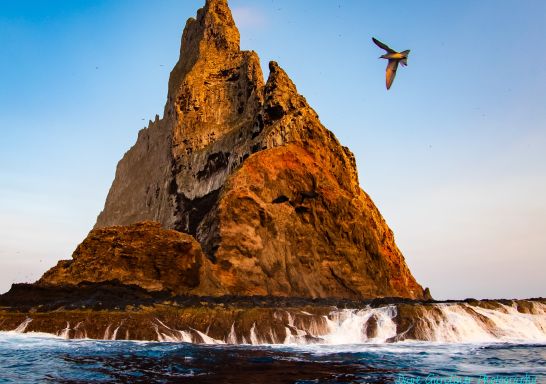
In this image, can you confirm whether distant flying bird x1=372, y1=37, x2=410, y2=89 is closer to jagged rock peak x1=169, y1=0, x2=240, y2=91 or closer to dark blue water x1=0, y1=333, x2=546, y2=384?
dark blue water x1=0, y1=333, x2=546, y2=384

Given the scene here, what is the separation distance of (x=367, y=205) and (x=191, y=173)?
25.4 m

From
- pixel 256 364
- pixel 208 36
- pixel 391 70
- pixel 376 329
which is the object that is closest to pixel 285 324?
pixel 376 329

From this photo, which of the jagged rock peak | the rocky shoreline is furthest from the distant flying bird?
the jagged rock peak

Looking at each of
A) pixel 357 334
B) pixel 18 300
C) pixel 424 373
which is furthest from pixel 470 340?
pixel 18 300

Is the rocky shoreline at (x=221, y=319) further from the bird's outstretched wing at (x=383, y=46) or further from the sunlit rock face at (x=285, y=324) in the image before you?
the bird's outstretched wing at (x=383, y=46)

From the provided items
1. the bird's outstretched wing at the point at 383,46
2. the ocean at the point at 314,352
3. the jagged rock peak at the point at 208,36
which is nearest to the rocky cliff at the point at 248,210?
the jagged rock peak at the point at 208,36

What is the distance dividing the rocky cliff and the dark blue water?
59.6ft

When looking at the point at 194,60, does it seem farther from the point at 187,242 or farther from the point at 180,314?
the point at 180,314

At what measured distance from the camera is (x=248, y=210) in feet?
170

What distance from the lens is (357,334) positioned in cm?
2681

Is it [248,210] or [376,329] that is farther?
[248,210]

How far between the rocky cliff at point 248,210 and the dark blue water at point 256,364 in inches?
715

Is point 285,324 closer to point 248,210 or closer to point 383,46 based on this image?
point 383,46

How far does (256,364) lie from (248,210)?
119ft
